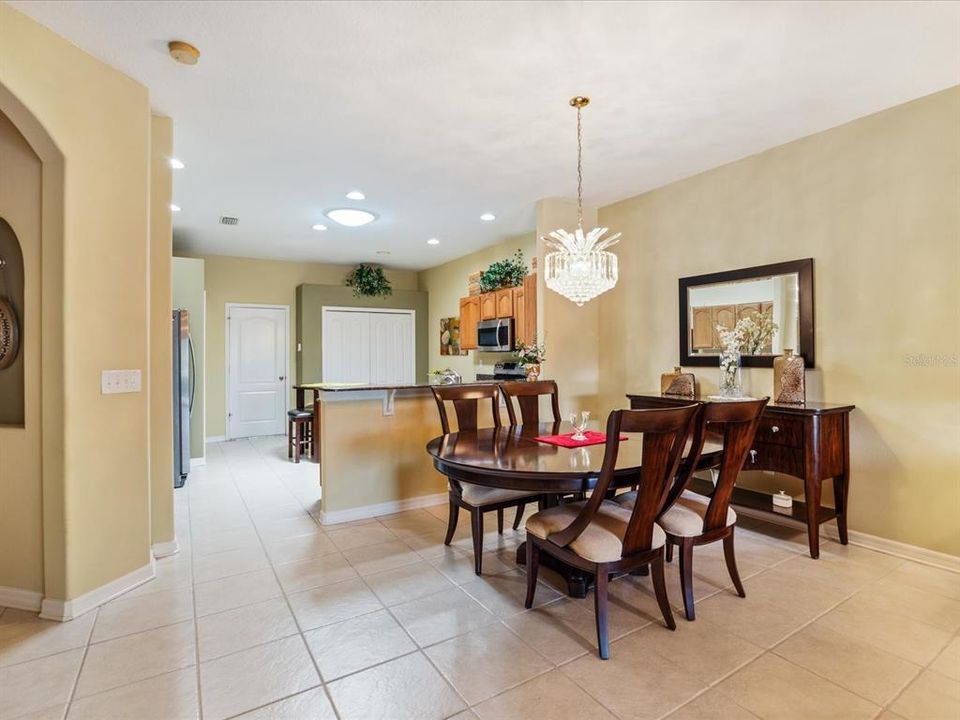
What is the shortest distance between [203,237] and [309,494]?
3.57 metres

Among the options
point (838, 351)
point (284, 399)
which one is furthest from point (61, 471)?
point (284, 399)

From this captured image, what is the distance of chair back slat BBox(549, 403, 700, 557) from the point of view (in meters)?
1.79

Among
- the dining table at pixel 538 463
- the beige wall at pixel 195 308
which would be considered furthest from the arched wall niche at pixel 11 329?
the beige wall at pixel 195 308

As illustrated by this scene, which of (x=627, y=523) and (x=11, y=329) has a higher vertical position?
(x=11, y=329)

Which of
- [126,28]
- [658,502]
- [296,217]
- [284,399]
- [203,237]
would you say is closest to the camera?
[658,502]

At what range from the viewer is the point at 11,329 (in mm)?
2385

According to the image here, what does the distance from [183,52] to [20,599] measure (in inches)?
105

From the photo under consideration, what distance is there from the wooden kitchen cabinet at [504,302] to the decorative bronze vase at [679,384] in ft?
6.31

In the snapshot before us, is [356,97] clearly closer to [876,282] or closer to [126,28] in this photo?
[126,28]

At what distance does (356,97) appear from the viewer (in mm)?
2752

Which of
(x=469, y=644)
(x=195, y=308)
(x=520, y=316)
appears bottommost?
(x=469, y=644)

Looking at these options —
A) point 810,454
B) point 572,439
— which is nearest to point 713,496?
point 572,439

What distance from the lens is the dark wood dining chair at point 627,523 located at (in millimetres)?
1844

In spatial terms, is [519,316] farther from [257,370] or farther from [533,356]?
[257,370]
